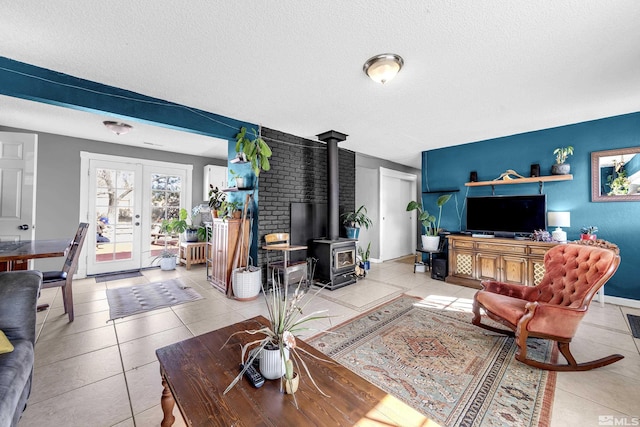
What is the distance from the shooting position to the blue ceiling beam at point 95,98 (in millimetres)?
2264

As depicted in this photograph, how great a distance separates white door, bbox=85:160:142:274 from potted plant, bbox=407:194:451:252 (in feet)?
17.7

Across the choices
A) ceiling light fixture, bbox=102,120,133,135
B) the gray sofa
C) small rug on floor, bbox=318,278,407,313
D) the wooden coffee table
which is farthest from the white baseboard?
ceiling light fixture, bbox=102,120,133,135

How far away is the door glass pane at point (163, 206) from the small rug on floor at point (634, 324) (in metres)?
7.06

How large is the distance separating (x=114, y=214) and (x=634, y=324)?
767 cm

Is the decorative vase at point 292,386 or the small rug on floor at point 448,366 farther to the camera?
the small rug on floor at point 448,366

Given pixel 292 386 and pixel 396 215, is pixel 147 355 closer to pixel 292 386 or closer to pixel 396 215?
pixel 292 386

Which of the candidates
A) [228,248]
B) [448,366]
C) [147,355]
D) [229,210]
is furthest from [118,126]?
[448,366]

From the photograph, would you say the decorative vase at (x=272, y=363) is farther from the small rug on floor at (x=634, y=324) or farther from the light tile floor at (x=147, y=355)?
the small rug on floor at (x=634, y=324)

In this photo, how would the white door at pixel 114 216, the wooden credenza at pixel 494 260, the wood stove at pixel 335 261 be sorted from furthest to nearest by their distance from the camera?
the white door at pixel 114 216, the wood stove at pixel 335 261, the wooden credenza at pixel 494 260

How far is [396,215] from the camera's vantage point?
6.58 meters

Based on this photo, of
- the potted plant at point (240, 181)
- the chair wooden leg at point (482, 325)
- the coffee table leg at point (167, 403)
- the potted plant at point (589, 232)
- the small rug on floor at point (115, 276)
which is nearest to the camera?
the coffee table leg at point (167, 403)

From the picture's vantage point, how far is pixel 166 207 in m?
5.39

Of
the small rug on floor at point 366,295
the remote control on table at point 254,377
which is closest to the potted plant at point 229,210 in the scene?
the small rug on floor at point 366,295

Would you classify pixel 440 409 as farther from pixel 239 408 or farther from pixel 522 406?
pixel 239 408
